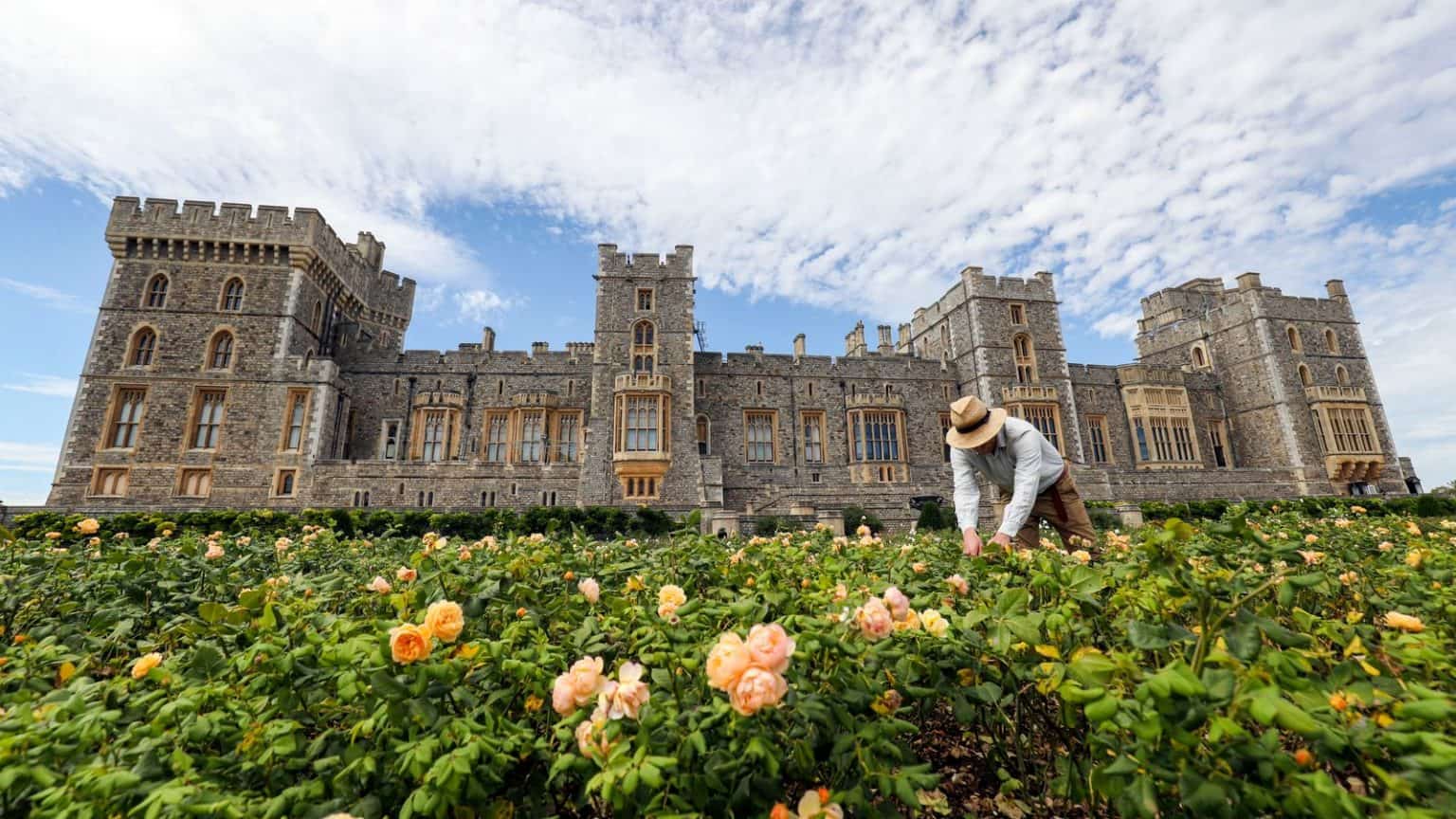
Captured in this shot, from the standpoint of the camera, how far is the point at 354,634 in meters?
2.05

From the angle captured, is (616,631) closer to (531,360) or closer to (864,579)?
(864,579)

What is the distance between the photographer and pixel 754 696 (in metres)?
1.21

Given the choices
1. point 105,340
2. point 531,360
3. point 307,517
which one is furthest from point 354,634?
point 105,340

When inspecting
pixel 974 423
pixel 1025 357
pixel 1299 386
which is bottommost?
pixel 974 423

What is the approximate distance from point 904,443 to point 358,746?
2446 centimetres

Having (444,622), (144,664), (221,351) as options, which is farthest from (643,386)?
(444,622)

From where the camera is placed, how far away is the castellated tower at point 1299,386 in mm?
25562

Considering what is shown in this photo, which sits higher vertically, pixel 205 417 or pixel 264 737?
pixel 205 417

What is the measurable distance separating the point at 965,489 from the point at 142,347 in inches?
1081

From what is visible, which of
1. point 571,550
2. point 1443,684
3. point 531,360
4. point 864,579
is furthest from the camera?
point 531,360

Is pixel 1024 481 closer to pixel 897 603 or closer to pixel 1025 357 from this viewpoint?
pixel 897 603

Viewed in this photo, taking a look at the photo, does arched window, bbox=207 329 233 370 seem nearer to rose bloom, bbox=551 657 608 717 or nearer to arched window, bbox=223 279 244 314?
arched window, bbox=223 279 244 314

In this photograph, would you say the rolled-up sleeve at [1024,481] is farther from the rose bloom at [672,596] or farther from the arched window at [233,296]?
the arched window at [233,296]

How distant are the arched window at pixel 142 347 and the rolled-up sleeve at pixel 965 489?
2672 centimetres
